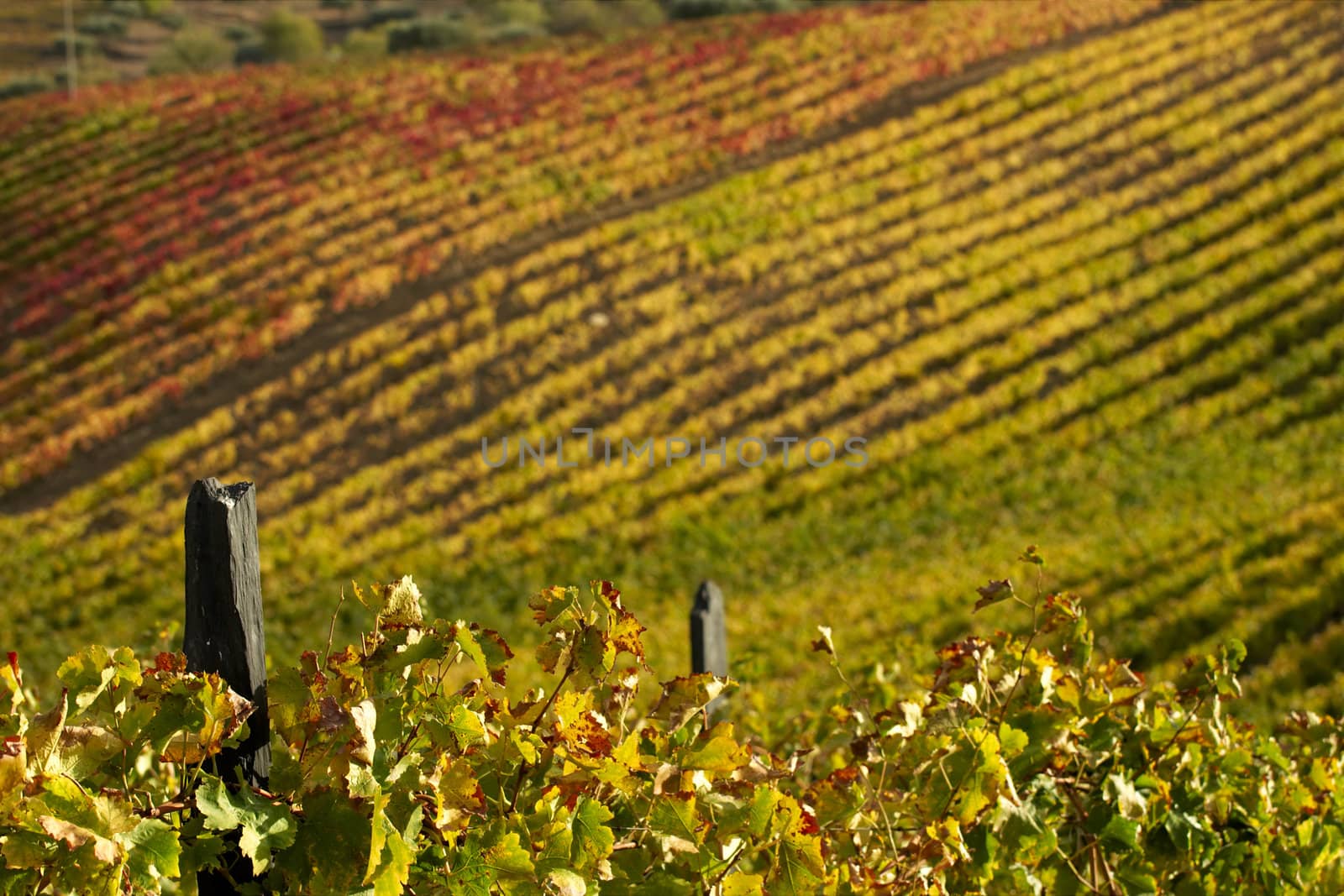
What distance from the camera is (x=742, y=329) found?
1545 centimetres

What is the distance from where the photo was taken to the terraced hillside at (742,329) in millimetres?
11500

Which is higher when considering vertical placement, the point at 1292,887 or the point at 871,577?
the point at 1292,887

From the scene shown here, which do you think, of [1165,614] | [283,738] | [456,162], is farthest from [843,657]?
[456,162]

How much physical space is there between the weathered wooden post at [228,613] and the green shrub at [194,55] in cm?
3000

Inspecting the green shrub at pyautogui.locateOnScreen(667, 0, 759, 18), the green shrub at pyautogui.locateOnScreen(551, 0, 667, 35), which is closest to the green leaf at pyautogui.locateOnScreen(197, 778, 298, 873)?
the green shrub at pyautogui.locateOnScreen(551, 0, 667, 35)

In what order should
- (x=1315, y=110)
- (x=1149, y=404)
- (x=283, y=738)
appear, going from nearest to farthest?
1. (x=283, y=738)
2. (x=1149, y=404)
3. (x=1315, y=110)

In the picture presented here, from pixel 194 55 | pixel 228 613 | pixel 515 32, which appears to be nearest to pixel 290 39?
pixel 194 55

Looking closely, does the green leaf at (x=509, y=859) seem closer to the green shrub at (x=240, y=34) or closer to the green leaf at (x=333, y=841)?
the green leaf at (x=333, y=841)

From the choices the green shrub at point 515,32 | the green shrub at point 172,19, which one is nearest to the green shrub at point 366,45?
the green shrub at point 515,32

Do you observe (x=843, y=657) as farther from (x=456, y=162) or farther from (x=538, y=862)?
(x=456, y=162)

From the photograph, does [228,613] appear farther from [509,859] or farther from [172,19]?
[172,19]

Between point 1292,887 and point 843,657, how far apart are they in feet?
21.2

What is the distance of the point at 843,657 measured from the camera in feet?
29.2

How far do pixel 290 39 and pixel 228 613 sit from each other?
30.1 meters
